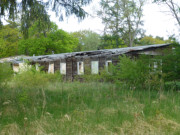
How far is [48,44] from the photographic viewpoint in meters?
39.7

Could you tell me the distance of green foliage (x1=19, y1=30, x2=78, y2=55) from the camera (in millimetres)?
39781

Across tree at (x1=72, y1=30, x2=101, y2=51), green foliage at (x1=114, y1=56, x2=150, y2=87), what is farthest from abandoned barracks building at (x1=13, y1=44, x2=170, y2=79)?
tree at (x1=72, y1=30, x2=101, y2=51)

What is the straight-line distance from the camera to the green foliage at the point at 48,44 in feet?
131

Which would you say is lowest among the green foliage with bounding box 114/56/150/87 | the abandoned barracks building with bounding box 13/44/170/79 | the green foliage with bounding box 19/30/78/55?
the green foliage with bounding box 114/56/150/87

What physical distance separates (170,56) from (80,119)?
7786 millimetres

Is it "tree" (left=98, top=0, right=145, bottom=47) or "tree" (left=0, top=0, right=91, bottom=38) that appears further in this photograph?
"tree" (left=98, top=0, right=145, bottom=47)

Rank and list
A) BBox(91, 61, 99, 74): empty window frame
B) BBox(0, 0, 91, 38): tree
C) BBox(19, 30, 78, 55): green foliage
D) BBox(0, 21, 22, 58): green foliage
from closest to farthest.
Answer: BBox(0, 0, 91, 38): tree
BBox(91, 61, 99, 74): empty window frame
BBox(19, 30, 78, 55): green foliage
BBox(0, 21, 22, 58): green foliage

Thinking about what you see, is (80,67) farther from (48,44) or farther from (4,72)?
(48,44)

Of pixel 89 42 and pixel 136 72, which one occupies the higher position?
pixel 89 42

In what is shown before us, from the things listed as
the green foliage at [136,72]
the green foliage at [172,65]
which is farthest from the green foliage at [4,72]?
the green foliage at [172,65]

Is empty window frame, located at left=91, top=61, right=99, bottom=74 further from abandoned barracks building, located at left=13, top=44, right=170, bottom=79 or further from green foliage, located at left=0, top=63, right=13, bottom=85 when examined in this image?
green foliage, located at left=0, top=63, right=13, bottom=85

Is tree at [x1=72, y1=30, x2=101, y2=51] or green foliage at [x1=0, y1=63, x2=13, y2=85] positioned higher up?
tree at [x1=72, y1=30, x2=101, y2=51]

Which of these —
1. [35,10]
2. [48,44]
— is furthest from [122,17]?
[35,10]

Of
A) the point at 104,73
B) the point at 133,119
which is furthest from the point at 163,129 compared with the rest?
the point at 104,73
